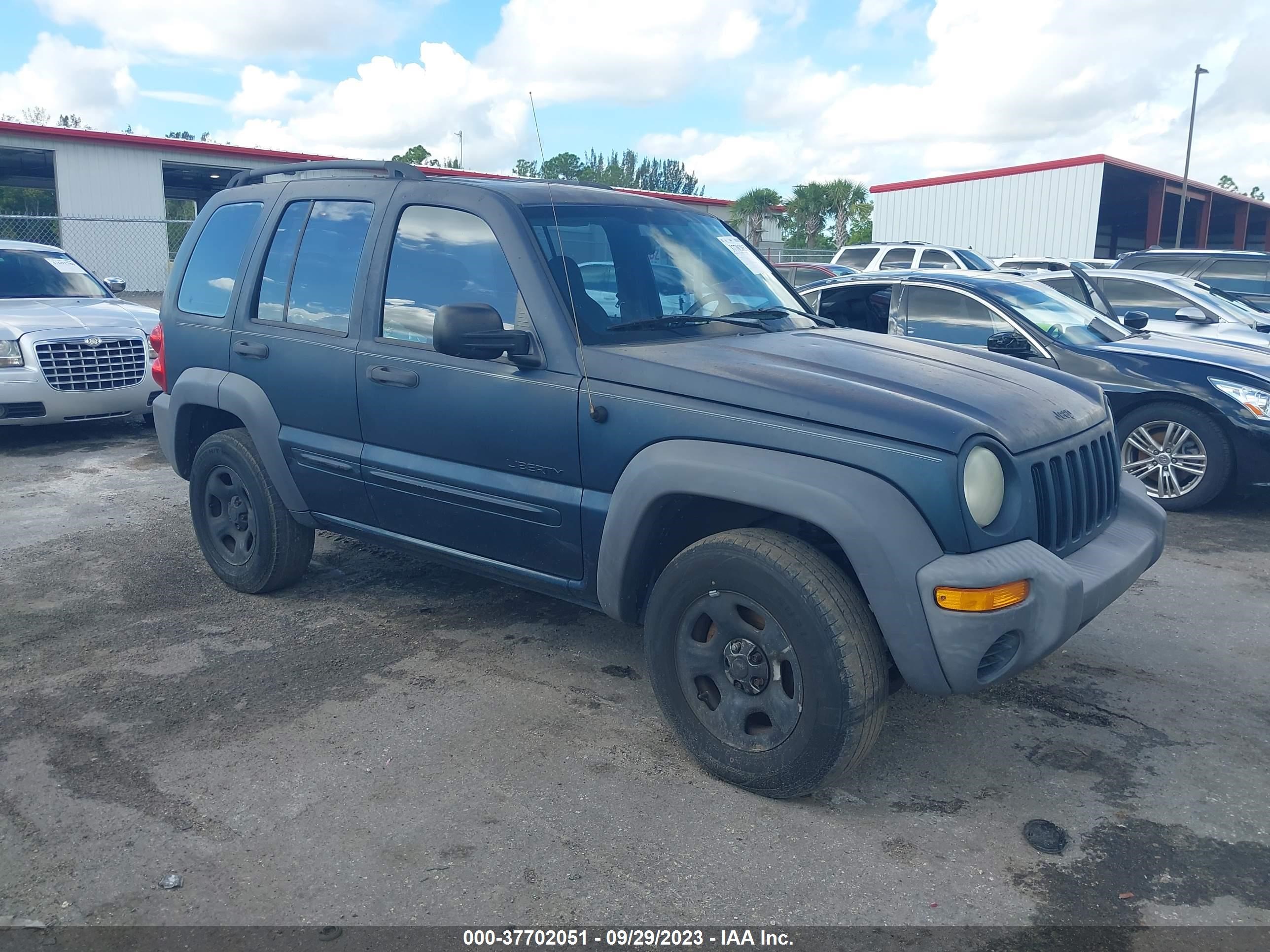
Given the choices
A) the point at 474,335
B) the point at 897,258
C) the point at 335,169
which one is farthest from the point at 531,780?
the point at 897,258

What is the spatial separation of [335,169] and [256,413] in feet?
3.67

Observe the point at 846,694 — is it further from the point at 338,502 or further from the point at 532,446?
the point at 338,502

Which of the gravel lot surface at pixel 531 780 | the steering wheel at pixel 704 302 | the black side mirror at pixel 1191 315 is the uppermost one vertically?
the steering wheel at pixel 704 302

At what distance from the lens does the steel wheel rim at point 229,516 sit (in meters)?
5.05

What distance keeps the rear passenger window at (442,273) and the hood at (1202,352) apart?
4.68m

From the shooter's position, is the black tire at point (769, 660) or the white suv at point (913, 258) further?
the white suv at point (913, 258)

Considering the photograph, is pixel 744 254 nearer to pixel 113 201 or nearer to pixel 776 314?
pixel 776 314

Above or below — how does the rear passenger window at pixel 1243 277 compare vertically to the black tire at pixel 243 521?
above

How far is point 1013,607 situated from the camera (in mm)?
2986

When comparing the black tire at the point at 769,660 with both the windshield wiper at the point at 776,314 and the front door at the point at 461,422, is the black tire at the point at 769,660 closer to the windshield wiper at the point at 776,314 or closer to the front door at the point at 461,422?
the front door at the point at 461,422

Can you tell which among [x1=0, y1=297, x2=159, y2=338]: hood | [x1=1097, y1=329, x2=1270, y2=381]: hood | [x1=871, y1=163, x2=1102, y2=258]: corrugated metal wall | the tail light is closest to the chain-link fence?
[x1=0, y1=297, x2=159, y2=338]: hood

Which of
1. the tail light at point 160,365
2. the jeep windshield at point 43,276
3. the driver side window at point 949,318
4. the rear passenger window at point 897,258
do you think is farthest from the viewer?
the rear passenger window at point 897,258

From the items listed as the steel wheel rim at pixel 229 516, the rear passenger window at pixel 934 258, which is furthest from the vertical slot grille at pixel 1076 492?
the rear passenger window at pixel 934 258

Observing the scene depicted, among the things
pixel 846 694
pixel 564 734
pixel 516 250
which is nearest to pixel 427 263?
pixel 516 250
